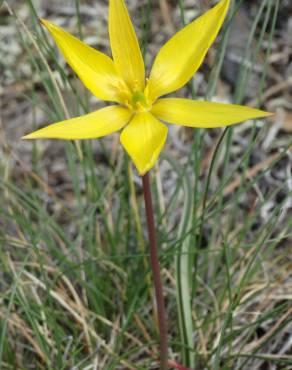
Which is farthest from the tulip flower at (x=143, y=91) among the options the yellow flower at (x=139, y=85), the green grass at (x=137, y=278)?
the green grass at (x=137, y=278)

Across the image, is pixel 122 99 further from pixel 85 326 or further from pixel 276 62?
pixel 276 62

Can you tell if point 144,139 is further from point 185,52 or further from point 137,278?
point 137,278

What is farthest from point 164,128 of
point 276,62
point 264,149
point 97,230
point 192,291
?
point 276,62

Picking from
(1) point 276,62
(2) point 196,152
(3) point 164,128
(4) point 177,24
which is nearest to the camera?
(3) point 164,128

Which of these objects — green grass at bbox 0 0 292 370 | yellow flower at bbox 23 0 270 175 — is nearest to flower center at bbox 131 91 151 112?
yellow flower at bbox 23 0 270 175

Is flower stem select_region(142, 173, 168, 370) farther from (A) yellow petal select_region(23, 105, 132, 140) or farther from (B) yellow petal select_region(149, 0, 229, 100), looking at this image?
(B) yellow petal select_region(149, 0, 229, 100)

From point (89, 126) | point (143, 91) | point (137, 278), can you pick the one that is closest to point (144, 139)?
point (89, 126)
